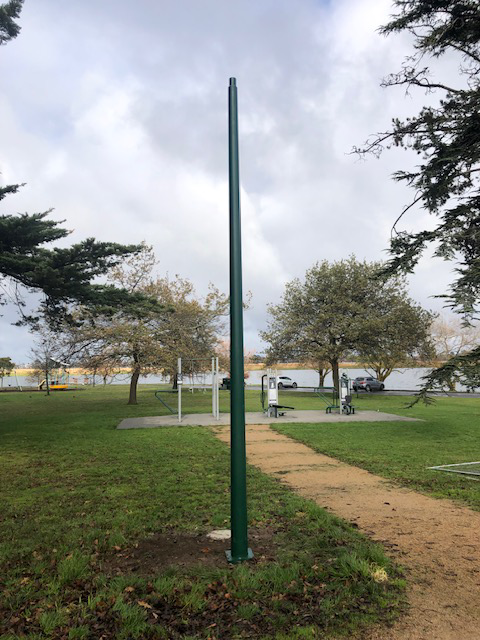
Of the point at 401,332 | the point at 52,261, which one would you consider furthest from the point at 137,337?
the point at 401,332

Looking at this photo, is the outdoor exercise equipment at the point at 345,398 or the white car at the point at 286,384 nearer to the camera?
the outdoor exercise equipment at the point at 345,398

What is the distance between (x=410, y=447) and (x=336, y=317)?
1959 centimetres

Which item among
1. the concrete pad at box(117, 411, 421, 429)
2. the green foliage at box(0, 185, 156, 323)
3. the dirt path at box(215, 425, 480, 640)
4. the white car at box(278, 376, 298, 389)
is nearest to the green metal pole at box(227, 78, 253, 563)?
the dirt path at box(215, 425, 480, 640)

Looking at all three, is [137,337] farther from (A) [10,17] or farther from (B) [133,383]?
(A) [10,17]

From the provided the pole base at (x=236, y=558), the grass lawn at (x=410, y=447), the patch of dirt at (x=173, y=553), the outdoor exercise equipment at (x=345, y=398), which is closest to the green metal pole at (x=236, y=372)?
the pole base at (x=236, y=558)

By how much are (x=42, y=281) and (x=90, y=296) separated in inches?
69.8

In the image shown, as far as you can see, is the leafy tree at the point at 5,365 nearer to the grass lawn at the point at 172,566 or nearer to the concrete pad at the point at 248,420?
the concrete pad at the point at 248,420

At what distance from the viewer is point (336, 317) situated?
29.3m

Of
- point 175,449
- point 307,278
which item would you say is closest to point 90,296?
point 175,449

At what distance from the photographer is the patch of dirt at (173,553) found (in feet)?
12.2

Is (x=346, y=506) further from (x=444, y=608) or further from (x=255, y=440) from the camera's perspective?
(x=255, y=440)

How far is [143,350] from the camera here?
73.7 ft

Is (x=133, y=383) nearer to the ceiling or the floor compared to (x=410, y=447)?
nearer to the ceiling

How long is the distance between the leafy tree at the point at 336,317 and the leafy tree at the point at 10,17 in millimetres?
22136
